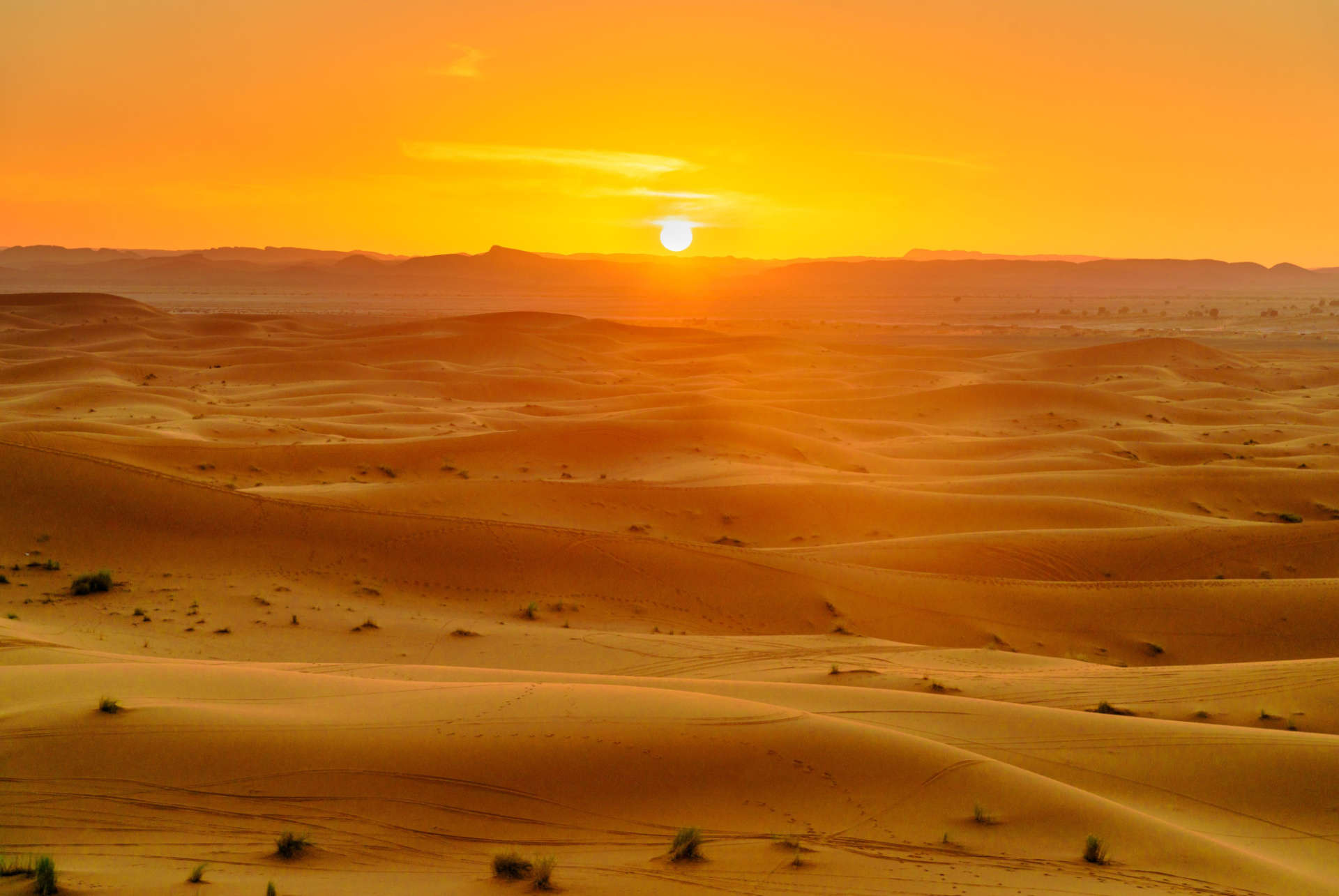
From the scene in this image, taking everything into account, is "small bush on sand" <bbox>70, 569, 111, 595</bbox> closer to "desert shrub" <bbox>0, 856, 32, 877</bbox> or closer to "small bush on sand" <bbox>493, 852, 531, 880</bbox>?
"desert shrub" <bbox>0, 856, 32, 877</bbox>

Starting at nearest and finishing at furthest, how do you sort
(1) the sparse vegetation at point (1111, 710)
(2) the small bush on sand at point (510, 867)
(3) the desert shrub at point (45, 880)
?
1. (3) the desert shrub at point (45, 880)
2. (2) the small bush on sand at point (510, 867)
3. (1) the sparse vegetation at point (1111, 710)

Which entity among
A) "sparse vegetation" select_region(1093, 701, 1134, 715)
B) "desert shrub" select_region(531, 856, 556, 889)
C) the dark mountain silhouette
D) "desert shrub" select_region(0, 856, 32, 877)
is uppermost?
the dark mountain silhouette

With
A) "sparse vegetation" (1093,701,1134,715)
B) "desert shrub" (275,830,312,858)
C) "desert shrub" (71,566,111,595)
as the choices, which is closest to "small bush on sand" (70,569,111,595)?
"desert shrub" (71,566,111,595)

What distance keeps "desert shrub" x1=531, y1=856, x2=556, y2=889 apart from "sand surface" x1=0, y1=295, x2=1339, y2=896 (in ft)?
0.33

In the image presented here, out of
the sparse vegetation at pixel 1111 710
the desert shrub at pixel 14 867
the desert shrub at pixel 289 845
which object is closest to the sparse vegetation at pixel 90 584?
the desert shrub at pixel 14 867

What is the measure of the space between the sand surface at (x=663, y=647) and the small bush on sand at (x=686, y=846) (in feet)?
0.55

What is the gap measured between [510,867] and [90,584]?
10.5m

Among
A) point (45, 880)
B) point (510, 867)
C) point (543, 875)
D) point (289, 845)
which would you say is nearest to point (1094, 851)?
point (543, 875)

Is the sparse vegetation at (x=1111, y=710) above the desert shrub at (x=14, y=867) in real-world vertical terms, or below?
above

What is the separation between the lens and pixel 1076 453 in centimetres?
2741

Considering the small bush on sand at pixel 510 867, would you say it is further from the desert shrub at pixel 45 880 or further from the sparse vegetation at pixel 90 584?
the sparse vegetation at pixel 90 584

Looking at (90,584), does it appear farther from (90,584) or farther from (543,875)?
(543,875)

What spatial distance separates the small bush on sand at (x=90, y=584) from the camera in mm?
13414

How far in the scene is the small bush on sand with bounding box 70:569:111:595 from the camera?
44.0 ft
